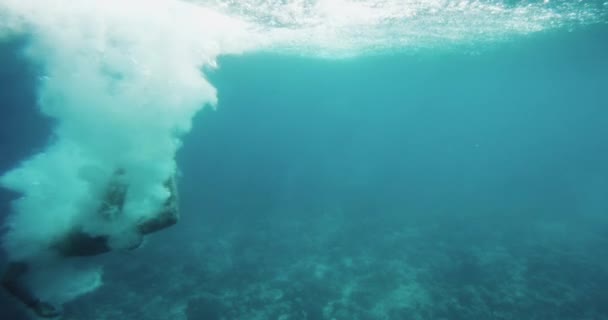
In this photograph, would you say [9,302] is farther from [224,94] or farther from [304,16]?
[224,94]

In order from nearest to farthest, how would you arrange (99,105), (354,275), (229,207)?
(99,105) → (354,275) → (229,207)

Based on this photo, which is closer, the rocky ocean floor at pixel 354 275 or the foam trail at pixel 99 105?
the foam trail at pixel 99 105

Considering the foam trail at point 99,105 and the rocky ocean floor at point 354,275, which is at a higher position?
the foam trail at point 99,105

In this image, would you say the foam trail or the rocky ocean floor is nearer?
the foam trail

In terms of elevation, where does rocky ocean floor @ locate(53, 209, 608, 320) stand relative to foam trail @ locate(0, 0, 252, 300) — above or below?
below

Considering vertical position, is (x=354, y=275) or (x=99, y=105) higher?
(x=99, y=105)

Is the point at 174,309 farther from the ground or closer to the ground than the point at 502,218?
farther from the ground

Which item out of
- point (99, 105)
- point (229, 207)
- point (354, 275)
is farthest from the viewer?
point (229, 207)

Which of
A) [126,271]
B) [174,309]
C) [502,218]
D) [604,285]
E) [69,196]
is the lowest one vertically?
[604,285]

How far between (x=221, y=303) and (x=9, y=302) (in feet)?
20.4

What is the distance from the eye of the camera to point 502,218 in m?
22.2

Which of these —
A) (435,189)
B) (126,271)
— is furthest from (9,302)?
(435,189)

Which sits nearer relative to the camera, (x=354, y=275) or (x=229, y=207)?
A: (x=354, y=275)

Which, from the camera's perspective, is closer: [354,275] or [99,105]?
[99,105]
